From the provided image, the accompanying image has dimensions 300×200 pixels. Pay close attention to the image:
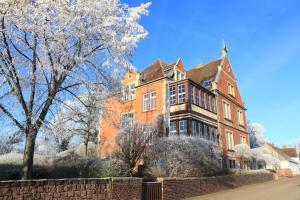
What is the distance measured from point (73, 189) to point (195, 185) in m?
8.30

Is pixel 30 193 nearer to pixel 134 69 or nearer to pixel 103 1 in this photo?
pixel 134 69

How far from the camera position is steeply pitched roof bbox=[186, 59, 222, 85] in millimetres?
33547

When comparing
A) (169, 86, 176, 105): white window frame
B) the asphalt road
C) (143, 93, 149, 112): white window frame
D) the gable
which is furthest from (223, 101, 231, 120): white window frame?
the asphalt road

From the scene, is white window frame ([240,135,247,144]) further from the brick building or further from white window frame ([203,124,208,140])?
white window frame ([203,124,208,140])

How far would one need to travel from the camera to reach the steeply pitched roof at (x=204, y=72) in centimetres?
3355

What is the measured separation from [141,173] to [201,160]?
4119 mm

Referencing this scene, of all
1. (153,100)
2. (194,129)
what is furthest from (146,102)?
(194,129)

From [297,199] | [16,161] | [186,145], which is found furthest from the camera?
[186,145]

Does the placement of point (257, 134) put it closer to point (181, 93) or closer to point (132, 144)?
point (181, 93)

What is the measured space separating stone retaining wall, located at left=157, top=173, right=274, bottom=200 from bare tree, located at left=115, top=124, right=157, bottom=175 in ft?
10.0

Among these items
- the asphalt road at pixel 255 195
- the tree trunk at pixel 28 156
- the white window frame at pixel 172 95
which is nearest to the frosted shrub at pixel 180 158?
the asphalt road at pixel 255 195

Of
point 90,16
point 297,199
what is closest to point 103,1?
point 90,16

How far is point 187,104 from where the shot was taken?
24.7 metres

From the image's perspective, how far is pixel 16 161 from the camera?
1706 centimetres
